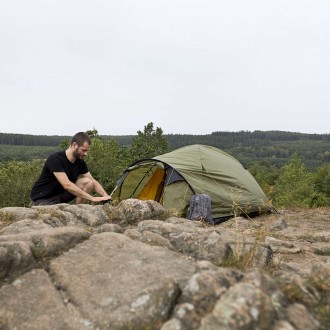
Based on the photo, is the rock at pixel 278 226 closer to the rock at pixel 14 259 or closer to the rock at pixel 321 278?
the rock at pixel 321 278

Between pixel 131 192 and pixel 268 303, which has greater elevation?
pixel 268 303

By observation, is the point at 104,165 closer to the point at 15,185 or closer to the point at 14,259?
the point at 15,185

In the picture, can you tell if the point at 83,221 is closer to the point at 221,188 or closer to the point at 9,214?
the point at 9,214

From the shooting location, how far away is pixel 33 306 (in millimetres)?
3010

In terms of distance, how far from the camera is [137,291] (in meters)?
2.97

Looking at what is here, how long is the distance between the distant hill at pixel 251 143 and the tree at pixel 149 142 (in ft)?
280

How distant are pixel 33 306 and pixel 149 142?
29.1m

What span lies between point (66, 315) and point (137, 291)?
1.86 feet

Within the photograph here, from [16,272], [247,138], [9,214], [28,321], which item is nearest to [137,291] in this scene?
[28,321]

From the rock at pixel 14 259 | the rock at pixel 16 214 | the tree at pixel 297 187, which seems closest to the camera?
the rock at pixel 14 259

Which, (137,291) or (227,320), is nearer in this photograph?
(227,320)

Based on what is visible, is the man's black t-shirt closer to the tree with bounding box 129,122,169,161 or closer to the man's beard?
the man's beard

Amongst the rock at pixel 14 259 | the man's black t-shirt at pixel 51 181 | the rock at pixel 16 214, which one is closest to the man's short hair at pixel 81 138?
the man's black t-shirt at pixel 51 181

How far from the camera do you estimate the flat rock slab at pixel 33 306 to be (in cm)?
282
